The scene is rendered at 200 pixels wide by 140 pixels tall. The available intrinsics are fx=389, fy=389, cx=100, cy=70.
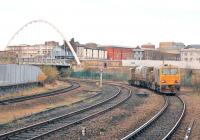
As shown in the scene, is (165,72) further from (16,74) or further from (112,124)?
(112,124)

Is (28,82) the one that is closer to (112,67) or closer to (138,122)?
(138,122)

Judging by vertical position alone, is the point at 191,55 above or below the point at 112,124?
above

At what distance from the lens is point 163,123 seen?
66.1 feet

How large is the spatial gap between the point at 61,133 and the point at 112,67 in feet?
298

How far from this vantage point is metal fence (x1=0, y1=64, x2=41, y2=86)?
38453 millimetres

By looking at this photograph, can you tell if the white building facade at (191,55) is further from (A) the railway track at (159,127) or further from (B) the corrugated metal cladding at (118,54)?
(A) the railway track at (159,127)

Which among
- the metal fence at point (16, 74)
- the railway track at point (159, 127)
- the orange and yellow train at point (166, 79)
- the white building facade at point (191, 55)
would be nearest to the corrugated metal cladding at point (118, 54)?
the white building facade at point (191, 55)

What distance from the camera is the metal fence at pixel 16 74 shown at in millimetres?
38453

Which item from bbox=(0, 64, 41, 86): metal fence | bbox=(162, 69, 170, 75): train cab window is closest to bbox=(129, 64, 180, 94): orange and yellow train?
bbox=(162, 69, 170, 75): train cab window

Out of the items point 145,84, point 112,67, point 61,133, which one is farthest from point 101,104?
point 112,67

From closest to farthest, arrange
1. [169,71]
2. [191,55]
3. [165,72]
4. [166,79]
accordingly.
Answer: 1. [166,79]
2. [165,72]
3. [169,71]
4. [191,55]

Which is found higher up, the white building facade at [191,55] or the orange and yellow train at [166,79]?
Result: the white building facade at [191,55]

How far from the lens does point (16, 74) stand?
1607 inches

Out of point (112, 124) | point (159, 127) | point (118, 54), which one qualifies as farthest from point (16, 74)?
point (118, 54)
